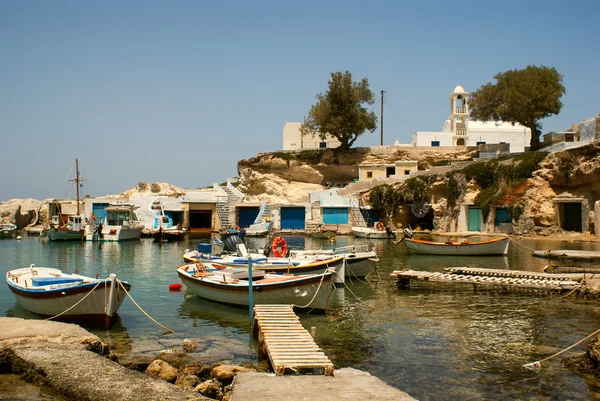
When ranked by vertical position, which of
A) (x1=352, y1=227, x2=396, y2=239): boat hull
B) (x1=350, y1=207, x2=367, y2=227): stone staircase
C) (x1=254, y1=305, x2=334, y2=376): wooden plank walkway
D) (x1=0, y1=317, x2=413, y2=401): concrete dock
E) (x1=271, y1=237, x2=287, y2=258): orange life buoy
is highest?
(x1=350, y1=207, x2=367, y2=227): stone staircase

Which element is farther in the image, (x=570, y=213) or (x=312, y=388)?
(x=570, y=213)

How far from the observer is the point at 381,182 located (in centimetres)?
5847

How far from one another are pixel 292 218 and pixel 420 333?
43.8 m

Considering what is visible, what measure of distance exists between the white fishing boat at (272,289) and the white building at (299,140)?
176 feet

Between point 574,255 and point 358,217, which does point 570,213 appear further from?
point 358,217

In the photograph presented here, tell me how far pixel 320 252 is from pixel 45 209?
53.3 meters

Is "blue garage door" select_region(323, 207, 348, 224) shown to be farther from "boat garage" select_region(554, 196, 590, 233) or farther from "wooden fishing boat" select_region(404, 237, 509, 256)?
"wooden fishing boat" select_region(404, 237, 509, 256)

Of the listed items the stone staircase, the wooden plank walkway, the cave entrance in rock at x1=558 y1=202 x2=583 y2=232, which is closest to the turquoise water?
the wooden plank walkway

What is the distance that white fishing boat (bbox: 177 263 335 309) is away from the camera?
16.6 m

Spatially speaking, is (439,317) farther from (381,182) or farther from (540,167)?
(381,182)

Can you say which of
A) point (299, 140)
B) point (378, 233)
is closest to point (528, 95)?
point (378, 233)

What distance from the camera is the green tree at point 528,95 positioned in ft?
167

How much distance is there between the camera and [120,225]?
4938 cm

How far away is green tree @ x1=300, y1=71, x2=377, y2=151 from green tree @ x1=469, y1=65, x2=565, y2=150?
14262mm
